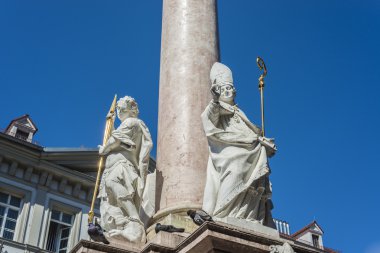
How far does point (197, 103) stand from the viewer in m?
9.62

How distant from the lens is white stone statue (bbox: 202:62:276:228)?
24.7 ft

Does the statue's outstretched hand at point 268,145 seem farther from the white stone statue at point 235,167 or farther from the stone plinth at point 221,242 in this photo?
the stone plinth at point 221,242

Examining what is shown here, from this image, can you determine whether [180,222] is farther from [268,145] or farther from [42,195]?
[42,195]

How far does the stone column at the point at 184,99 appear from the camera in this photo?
29.0ft

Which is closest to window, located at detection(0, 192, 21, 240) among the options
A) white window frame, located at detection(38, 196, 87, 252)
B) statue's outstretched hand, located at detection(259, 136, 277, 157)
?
white window frame, located at detection(38, 196, 87, 252)

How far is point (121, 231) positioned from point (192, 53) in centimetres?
354

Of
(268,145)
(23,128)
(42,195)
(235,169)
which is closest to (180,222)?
(235,169)

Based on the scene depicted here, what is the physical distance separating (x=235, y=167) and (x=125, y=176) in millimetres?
2070

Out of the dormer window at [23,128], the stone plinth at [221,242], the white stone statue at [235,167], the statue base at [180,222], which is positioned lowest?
the stone plinth at [221,242]

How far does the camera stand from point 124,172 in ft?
29.6

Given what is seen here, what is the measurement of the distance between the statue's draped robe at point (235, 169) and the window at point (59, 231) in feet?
67.2

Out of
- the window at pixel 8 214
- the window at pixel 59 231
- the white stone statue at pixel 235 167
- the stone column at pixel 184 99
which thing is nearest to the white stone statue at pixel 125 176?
the stone column at pixel 184 99

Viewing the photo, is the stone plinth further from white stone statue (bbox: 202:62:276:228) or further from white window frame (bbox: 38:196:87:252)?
white window frame (bbox: 38:196:87:252)

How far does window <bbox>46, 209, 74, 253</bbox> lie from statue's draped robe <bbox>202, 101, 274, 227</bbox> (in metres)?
20.5
